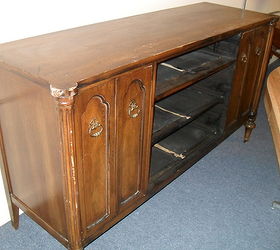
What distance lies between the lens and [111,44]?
1533mm

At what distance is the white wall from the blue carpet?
22.8 inches

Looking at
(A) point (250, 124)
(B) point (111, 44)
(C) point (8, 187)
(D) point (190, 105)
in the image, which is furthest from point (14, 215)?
(A) point (250, 124)

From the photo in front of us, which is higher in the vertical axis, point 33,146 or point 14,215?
point 33,146

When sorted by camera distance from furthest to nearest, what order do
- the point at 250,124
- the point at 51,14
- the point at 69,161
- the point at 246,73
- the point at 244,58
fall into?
the point at 250,124, the point at 246,73, the point at 244,58, the point at 51,14, the point at 69,161

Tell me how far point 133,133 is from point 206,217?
0.88 metres

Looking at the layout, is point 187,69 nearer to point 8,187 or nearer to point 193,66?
point 193,66

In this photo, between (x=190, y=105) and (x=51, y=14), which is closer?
(x=51, y=14)

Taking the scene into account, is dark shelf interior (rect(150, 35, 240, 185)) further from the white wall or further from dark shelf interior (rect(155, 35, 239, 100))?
the white wall

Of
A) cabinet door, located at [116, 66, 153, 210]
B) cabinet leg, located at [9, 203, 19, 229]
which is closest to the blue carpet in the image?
cabinet leg, located at [9, 203, 19, 229]

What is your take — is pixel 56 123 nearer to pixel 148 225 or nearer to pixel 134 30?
pixel 134 30

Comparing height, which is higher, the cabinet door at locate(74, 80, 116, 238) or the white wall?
the white wall

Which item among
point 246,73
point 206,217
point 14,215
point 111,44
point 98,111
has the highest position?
point 111,44

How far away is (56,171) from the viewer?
4.44ft

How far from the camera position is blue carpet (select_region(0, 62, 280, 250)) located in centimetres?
192
